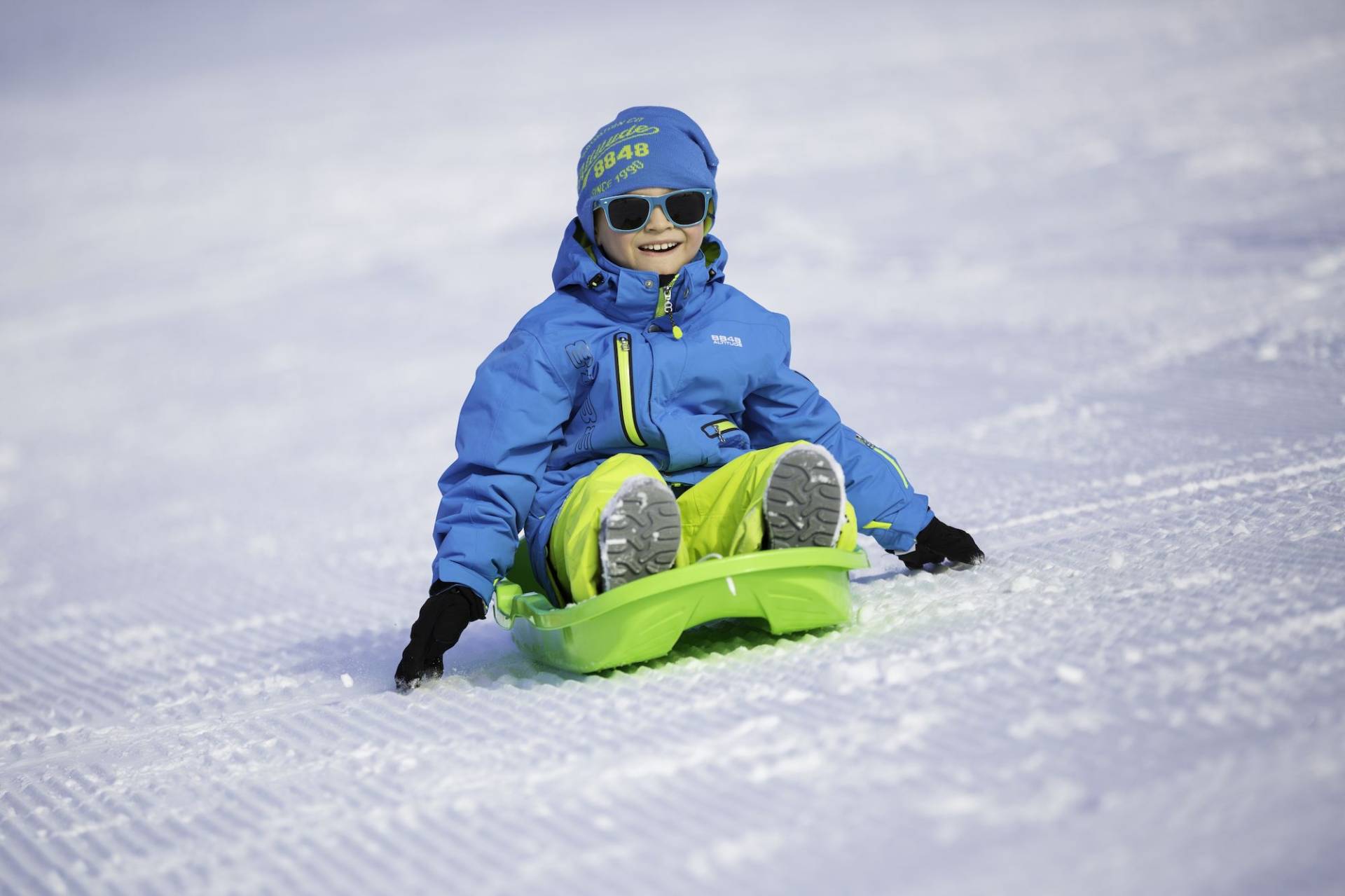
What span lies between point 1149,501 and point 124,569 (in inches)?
120

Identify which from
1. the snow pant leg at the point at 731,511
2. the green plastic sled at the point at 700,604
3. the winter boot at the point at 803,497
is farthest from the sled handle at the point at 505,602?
the winter boot at the point at 803,497

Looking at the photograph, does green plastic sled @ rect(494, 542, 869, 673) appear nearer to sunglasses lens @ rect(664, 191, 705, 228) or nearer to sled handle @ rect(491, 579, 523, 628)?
sled handle @ rect(491, 579, 523, 628)

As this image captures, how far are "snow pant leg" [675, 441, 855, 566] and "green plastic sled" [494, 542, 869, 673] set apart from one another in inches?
3.4

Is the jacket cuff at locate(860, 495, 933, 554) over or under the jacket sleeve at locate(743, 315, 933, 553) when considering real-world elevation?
under

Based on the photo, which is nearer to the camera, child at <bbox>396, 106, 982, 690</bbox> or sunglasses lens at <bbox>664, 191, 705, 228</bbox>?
child at <bbox>396, 106, 982, 690</bbox>

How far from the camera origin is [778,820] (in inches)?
56.9

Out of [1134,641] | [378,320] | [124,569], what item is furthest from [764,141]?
[1134,641]

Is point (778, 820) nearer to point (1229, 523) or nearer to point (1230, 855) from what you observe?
point (1230, 855)

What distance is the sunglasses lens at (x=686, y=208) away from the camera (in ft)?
8.02

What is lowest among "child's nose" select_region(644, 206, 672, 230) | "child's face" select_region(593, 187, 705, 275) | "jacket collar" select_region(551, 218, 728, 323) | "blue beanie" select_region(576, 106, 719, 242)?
"jacket collar" select_region(551, 218, 728, 323)

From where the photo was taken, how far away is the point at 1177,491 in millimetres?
3088

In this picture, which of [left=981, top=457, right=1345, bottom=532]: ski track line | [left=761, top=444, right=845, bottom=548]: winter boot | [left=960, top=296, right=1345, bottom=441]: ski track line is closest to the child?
[left=761, top=444, right=845, bottom=548]: winter boot

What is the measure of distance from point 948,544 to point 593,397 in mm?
793

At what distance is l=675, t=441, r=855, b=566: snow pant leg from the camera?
212cm
